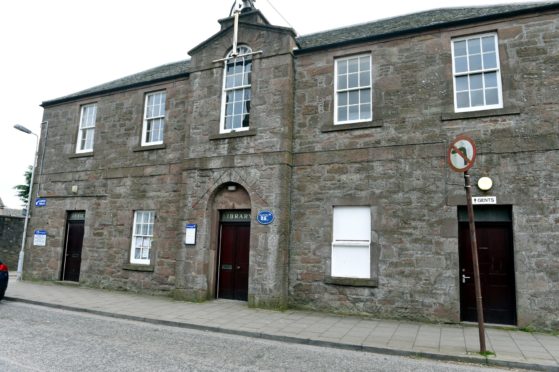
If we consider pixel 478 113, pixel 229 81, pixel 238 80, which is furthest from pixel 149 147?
pixel 478 113

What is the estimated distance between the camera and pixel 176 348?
703cm

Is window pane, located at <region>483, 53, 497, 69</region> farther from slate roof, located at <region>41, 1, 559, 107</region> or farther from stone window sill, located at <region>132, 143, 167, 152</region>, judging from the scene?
stone window sill, located at <region>132, 143, 167, 152</region>

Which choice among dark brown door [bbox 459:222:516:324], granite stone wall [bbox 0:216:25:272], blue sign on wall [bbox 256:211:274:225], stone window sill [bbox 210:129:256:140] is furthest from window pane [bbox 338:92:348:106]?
granite stone wall [bbox 0:216:25:272]

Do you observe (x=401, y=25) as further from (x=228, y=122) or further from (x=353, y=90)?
(x=228, y=122)

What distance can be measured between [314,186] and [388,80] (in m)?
3.40

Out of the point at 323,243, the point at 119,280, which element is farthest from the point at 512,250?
the point at 119,280

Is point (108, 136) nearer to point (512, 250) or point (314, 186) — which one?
point (314, 186)

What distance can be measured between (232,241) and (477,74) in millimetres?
7888

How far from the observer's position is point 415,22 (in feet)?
37.0

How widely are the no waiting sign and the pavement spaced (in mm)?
3204

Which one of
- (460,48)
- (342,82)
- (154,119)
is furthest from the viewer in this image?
(154,119)

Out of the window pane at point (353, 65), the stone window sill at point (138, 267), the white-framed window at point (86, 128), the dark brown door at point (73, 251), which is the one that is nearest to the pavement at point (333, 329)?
the stone window sill at point (138, 267)

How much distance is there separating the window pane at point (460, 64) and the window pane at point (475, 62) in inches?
5.3

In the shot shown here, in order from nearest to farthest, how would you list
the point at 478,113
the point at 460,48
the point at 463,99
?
1. the point at 478,113
2. the point at 463,99
3. the point at 460,48
